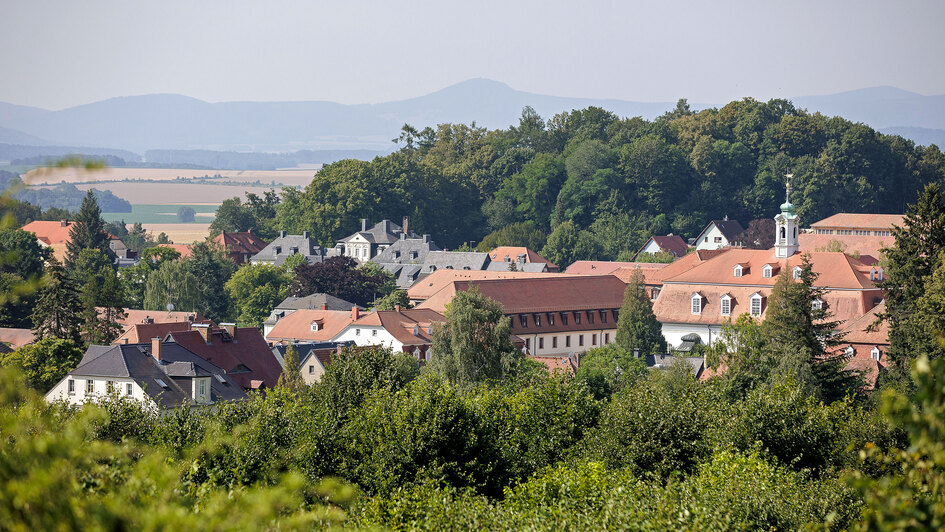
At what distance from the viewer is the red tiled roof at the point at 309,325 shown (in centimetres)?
8094

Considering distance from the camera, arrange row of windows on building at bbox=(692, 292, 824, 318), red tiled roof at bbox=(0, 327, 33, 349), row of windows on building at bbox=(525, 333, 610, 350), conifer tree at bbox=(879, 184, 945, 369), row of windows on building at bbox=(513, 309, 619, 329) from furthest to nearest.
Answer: row of windows on building at bbox=(513, 309, 619, 329) → row of windows on building at bbox=(525, 333, 610, 350) → row of windows on building at bbox=(692, 292, 824, 318) → red tiled roof at bbox=(0, 327, 33, 349) → conifer tree at bbox=(879, 184, 945, 369)

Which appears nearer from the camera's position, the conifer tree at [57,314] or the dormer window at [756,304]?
the conifer tree at [57,314]

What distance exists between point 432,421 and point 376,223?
110 meters

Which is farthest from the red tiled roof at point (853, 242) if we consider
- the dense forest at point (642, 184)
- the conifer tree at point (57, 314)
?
the conifer tree at point (57, 314)

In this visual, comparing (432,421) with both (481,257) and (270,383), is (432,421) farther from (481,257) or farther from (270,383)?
(481,257)

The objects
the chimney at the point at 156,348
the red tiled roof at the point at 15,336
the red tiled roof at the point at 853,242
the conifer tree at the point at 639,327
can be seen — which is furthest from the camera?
the red tiled roof at the point at 853,242

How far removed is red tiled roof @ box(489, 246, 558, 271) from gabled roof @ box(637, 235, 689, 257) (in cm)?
1231

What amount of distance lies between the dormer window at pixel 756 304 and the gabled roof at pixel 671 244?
175 ft

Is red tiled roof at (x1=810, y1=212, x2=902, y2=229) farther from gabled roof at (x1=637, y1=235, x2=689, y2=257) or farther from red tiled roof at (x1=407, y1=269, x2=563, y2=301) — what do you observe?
red tiled roof at (x1=407, y1=269, x2=563, y2=301)

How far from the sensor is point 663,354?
73875mm

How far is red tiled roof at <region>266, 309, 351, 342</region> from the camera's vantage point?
266ft

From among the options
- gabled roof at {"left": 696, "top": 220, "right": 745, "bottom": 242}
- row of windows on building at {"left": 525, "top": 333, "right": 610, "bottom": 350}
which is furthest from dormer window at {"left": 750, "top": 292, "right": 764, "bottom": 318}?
gabled roof at {"left": 696, "top": 220, "right": 745, "bottom": 242}

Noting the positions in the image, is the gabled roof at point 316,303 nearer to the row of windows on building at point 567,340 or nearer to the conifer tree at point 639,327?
the row of windows on building at point 567,340

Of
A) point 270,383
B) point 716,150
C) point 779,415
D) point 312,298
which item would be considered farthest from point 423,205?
point 779,415
